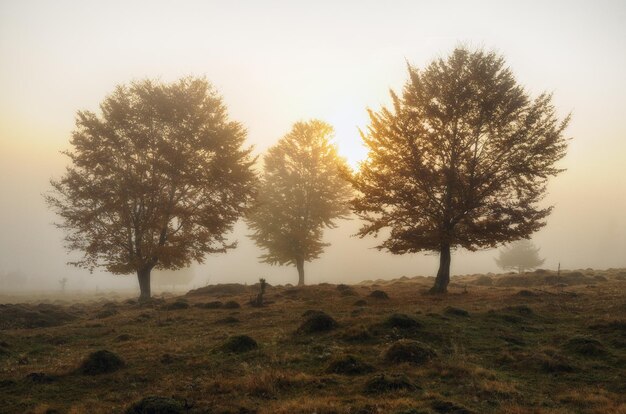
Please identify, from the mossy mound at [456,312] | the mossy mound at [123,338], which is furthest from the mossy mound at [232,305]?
the mossy mound at [456,312]

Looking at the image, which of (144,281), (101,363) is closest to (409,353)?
(101,363)

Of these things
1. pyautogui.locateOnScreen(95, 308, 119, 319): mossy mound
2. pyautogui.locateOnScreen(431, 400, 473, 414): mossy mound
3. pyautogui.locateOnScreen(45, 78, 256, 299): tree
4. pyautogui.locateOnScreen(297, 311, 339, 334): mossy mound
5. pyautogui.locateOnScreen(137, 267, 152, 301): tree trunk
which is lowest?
pyautogui.locateOnScreen(95, 308, 119, 319): mossy mound

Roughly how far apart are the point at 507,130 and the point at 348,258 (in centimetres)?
17932

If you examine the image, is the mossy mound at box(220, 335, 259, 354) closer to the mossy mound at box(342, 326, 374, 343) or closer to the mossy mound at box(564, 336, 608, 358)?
the mossy mound at box(342, 326, 374, 343)

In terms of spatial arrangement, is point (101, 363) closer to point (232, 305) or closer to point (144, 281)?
point (232, 305)

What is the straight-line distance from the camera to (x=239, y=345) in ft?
43.2

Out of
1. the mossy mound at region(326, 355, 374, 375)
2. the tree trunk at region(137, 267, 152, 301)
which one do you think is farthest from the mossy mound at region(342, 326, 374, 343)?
the tree trunk at region(137, 267, 152, 301)

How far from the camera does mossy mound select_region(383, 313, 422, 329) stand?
14983mm

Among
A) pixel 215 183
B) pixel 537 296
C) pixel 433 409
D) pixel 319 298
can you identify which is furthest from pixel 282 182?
Answer: pixel 433 409

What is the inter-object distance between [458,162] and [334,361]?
16212 millimetres

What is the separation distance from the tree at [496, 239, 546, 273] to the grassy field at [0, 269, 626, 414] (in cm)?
5783

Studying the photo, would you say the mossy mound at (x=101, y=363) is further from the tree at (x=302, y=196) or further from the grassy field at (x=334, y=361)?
the tree at (x=302, y=196)

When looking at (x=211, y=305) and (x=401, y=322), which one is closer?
(x=401, y=322)

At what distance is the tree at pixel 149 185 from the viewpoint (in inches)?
1011
